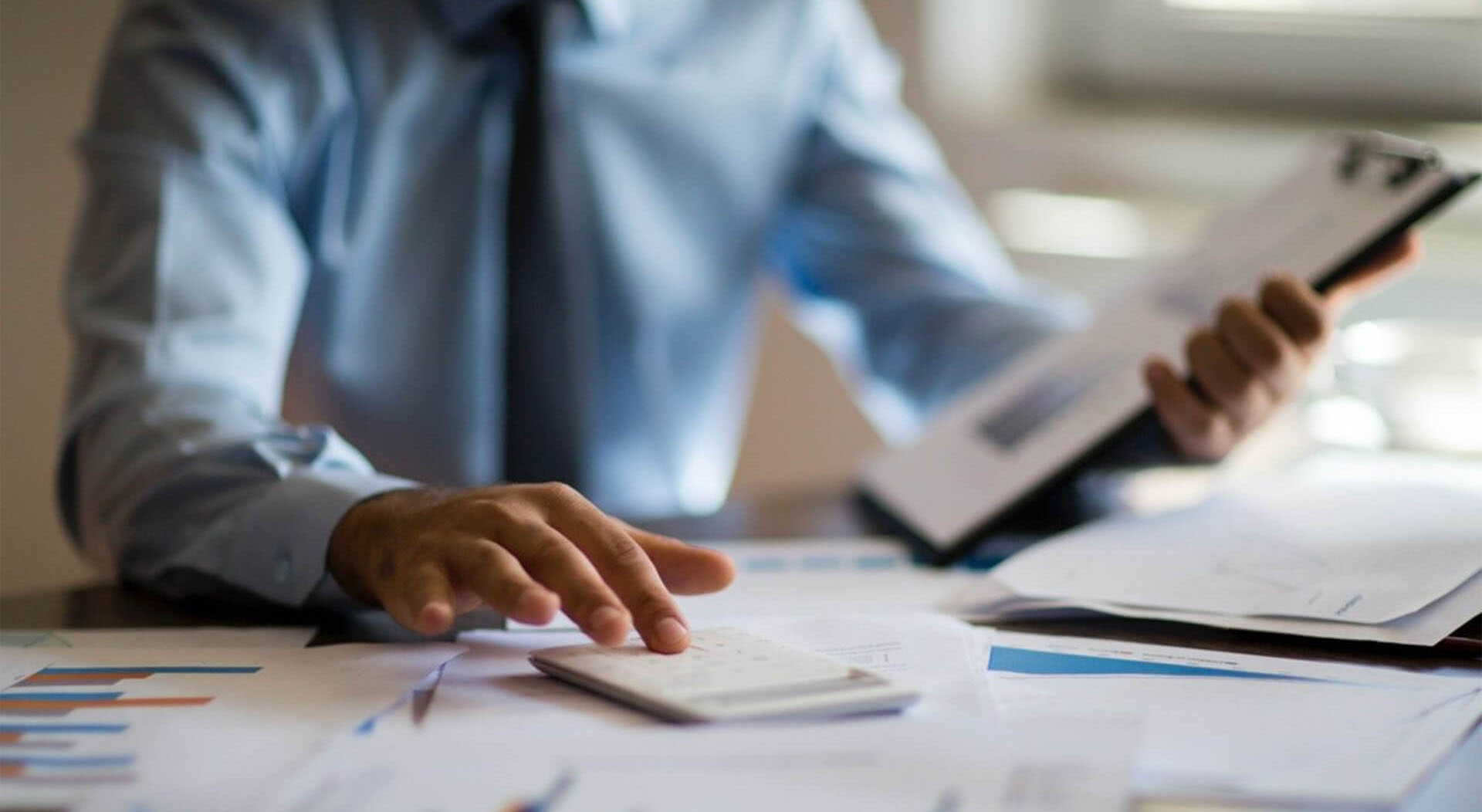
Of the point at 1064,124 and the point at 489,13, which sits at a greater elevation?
the point at 1064,124

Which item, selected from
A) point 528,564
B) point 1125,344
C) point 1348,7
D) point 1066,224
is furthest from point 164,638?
point 1348,7

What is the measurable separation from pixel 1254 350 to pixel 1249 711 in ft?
1.25

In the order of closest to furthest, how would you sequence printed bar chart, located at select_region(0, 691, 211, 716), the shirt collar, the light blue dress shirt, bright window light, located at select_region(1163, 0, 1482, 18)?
printed bar chart, located at select_region(0, 691, 211, 716)
the light blue dress shirt
the shirt collar
bright window light, located at select_region(1163, 0, 1482, 18)

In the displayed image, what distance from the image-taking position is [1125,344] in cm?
84

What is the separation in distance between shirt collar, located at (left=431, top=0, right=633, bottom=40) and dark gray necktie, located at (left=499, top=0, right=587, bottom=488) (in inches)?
0.7

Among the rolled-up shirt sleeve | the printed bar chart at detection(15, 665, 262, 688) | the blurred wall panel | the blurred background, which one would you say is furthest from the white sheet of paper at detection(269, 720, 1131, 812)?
the blurred wall panel

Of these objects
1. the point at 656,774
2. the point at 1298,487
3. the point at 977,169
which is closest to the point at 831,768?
the point at 656,774

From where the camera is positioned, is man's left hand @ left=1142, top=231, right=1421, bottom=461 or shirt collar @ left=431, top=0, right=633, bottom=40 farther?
shirt collar @ left=431, top=0, right=633, bottom=40

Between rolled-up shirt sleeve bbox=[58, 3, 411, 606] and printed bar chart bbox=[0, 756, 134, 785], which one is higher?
rolled-up shirt sleeve bbox=[58, 3, 411, 606]

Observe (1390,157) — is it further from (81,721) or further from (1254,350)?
(81,721)

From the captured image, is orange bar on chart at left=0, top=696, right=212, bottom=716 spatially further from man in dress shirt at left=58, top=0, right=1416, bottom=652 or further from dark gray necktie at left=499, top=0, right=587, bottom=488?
dark gray necktie at left=499, top=0, right=587, bottom=488

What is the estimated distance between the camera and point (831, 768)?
0.37 meters

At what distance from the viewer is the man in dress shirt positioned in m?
0.61

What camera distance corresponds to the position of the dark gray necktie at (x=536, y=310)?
947 millimetres
